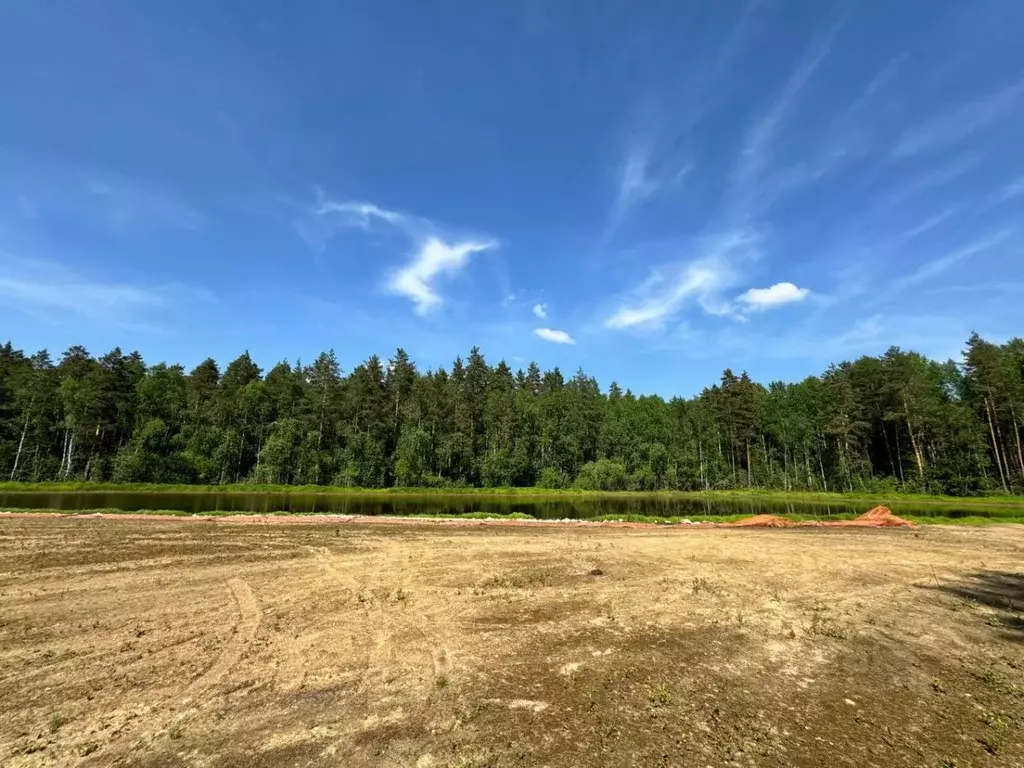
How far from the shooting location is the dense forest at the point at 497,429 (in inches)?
3046

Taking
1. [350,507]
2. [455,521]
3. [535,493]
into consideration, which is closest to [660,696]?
[455,521]

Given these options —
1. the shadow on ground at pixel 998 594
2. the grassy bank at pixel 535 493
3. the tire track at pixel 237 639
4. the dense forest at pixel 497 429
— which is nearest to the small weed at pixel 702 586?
the shadow on ground at pixel 998 594

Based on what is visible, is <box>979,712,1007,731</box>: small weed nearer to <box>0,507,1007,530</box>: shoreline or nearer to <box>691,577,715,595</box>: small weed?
<box>691,577,715,595</box>: small weed

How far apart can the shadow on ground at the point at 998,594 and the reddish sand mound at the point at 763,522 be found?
16.1 metres

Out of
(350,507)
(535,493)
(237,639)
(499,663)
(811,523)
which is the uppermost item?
(535,493)

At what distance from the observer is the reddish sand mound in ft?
110

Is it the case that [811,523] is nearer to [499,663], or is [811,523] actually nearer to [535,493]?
[499,663]

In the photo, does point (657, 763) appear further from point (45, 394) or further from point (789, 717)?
point (45, 394)

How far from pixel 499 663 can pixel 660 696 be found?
8.57ft

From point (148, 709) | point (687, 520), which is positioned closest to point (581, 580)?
point (148, 709)

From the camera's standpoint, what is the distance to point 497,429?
9700 cm

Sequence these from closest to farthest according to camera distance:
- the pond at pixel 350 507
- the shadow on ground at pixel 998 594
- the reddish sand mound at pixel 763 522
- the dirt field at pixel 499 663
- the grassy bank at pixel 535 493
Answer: the dirt field at pixel 499 663 → the shadow on ground at pixel 998 594 → the reddish sand mound at pixel 763 522 → the pond at pixel 350 507 → the grassy bank at pixel 535 493

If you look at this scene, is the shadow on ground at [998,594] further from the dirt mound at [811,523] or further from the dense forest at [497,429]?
the dense forest at [497,429]

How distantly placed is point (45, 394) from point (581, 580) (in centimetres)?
10004
